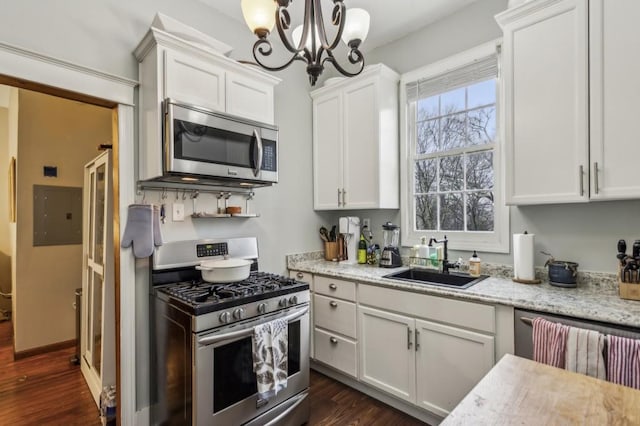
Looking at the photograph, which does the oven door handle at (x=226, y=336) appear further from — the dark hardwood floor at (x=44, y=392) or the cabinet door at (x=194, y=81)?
the cabinet door at (x=194, y=81)

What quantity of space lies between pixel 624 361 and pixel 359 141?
2132 mm

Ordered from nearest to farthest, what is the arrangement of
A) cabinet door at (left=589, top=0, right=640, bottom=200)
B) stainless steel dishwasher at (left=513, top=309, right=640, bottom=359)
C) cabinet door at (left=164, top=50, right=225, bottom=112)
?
stainless steel dishwasher at (left=513, top=309, right=640, bottom=359)
cabinet door at (left=589, top=0, right=640, bottom=200)
cabinet door at (left=164, top=50, right=225, bottom=112)

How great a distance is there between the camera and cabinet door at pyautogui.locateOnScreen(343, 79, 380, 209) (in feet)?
8.84

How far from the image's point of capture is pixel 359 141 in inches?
110

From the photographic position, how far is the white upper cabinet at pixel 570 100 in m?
1.61

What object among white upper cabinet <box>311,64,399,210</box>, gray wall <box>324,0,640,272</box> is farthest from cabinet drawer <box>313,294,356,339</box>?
gray wall <box>324,0,640,272</box>

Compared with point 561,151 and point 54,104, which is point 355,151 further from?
point 54,104

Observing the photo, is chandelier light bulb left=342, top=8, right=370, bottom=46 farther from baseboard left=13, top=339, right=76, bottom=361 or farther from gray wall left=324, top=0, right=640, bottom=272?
baseboard left=13, top=339, right=76, bottom=361

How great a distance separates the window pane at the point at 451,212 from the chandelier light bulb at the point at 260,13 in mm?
1944

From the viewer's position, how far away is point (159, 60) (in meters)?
1.89

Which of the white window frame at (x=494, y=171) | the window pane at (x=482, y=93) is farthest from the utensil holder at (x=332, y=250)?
the window pane at (x=482, y=93)

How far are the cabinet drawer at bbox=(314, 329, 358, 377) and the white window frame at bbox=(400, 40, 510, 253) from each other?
1003 millimetres

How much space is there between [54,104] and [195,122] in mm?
2543

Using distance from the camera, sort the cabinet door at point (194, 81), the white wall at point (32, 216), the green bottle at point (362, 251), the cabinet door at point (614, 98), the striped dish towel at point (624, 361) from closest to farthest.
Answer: the striped dish towel at point (624, 361)
the cabinet door at point (614, 98)
the cabinet door at point (194, 81)
the green bottle at point (362, 251)
the white wall at point (32, 216)
